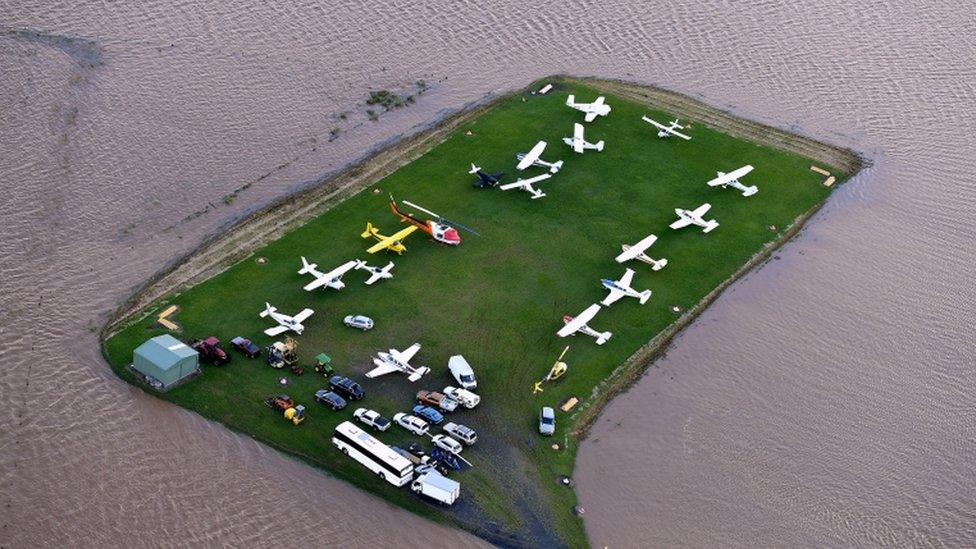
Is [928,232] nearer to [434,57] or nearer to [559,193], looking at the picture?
[559,193]

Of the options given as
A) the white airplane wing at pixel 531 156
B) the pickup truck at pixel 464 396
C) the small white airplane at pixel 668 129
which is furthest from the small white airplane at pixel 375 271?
the small white airplane at pixel 668 129

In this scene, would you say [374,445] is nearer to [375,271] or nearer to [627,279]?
[375,271]

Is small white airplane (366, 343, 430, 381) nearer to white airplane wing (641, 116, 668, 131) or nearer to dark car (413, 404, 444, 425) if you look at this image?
dark car (413, 404, 444, 425)

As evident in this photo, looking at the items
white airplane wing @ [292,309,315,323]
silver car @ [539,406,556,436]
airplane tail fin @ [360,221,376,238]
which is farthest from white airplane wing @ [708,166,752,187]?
white airplane wing @ [292,309,315,323]

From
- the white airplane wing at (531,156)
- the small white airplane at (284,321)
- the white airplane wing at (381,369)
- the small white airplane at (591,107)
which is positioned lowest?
the white airplane wing at (381,369)

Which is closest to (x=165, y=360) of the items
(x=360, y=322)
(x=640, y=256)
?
Answer: (x=360, y=322)

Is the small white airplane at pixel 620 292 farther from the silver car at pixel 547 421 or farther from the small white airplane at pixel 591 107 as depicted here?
the small white airplane at pixel 591 107
